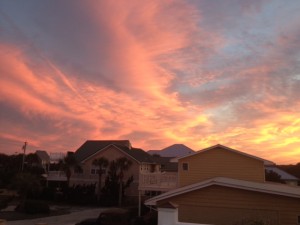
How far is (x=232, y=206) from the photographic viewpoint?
60.3 ft

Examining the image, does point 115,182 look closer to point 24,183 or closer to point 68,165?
point 68,165

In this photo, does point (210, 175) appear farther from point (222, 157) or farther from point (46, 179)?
point (46, 179)

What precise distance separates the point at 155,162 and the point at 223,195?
1563 inches

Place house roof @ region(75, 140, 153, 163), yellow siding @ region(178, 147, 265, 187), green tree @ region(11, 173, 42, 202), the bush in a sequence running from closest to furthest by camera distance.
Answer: yellow siding @ region(178, 147, 265, 187)
the bush
green tree @ region(11, 173, 42, 202)
house roof @ region(75, 140, 153, 163)

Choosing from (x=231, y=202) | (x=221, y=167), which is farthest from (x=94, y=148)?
(x=231, y=202)

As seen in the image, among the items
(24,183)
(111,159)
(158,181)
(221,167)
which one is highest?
(111,159)

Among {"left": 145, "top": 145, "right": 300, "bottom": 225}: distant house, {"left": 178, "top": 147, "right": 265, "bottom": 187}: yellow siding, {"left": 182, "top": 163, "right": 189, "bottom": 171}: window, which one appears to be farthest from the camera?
{"left": 182, "top": 163, "right": 189, "bottom": 171}: window

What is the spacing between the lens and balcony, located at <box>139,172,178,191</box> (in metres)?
30.4

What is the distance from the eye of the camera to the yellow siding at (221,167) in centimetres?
2791

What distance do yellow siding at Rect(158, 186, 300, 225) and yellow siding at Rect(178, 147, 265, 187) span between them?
937 centimetres

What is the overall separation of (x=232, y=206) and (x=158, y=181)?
13052mm

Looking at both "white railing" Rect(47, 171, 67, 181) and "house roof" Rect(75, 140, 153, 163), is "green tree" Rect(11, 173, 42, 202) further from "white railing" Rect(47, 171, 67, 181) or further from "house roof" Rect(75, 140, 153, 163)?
"house roof" Rect(75, 140, 153, 163)

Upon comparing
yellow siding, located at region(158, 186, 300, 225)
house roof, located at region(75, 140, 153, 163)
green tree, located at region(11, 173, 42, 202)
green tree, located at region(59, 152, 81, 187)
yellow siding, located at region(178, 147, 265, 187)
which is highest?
house roof, located at region(75, 140, 153, 163)

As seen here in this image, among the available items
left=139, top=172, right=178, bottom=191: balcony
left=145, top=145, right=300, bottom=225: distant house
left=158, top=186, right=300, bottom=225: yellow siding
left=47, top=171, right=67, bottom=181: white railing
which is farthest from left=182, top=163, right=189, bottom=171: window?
left=47, top=171, right=67, bottom=181: white railing
